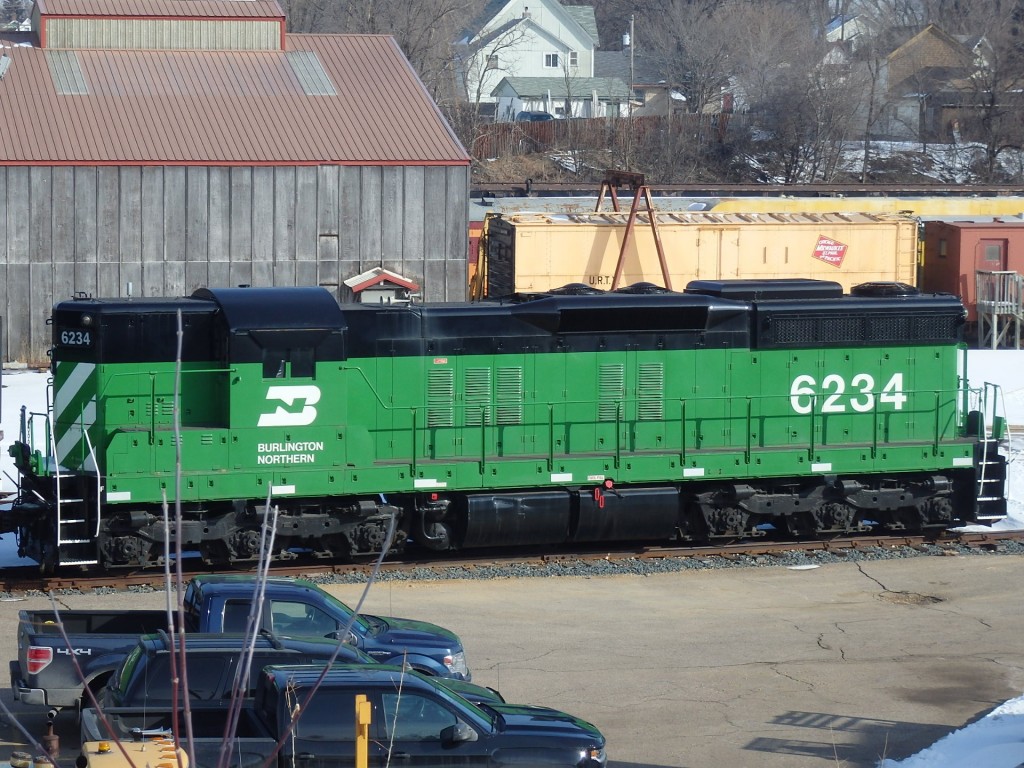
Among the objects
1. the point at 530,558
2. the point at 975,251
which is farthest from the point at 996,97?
the point at 530,558

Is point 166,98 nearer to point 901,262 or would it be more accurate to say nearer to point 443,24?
point 901,262

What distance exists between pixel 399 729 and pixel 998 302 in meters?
30.3

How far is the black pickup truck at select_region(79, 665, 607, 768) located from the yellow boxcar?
22976 millimetres

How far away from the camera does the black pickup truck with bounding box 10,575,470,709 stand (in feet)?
34.1

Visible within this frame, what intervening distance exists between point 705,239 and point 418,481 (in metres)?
17.8

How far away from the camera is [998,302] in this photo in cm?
3538

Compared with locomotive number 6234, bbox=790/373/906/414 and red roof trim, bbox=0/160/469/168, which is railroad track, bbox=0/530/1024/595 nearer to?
locomotive number 6234, bbox=790/373/906/414

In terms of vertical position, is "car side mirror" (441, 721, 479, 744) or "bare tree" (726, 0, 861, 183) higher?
"bare tree" (726, 0, 861, 183)

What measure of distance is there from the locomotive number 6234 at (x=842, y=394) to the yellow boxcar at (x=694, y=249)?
13.6m

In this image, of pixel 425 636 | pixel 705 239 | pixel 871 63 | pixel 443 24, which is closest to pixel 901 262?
pixel 705 239

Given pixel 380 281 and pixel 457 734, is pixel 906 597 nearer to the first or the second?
pixel 457 734

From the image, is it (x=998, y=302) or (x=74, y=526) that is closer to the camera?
(x=74, y=526)

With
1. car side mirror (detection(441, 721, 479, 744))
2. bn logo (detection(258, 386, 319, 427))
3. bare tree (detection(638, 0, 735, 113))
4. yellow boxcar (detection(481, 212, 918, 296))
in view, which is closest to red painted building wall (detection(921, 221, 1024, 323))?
yellow boxcar (detection(481, 212, 918, 296))

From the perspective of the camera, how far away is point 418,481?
16.2 m
